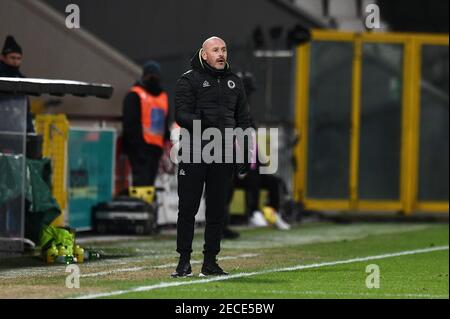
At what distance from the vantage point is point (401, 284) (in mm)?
13555

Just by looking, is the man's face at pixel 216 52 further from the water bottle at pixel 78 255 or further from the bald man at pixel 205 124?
the water bottle at pixel 78 255

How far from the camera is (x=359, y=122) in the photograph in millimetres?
27438

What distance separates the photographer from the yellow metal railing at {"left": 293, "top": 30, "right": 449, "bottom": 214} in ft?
89.2

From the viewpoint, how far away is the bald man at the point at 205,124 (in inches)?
539

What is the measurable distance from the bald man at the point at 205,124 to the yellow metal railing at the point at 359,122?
43.0 feet

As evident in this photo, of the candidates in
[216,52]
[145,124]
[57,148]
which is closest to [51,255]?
[216,52]

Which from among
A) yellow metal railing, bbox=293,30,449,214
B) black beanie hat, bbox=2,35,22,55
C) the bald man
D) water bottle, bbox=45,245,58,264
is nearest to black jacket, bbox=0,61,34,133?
black beanie hat, bbox=2,35,22,55

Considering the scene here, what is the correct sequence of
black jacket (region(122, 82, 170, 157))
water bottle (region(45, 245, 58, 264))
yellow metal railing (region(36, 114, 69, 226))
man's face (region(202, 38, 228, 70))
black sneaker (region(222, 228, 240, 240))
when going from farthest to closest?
black jacket (region(122, 82, 170, 157))
black sneaker (region(222, 228, 240, 240))
yellow metal railing (region(36, 114, 69, 226))
water bottle (region(45, 245, 58, 264))
man's face (region(202, 38, 228, 70))

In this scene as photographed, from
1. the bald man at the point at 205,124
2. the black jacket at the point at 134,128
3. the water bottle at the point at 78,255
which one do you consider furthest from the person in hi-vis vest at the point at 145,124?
the bald man at the point at 205,124

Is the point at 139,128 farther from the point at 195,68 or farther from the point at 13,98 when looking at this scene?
the point at 195,68

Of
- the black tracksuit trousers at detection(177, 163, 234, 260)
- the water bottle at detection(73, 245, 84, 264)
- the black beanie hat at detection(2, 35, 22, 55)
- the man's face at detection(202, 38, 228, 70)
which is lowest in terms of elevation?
the water bottle at detection(73, 245, 84, 264)

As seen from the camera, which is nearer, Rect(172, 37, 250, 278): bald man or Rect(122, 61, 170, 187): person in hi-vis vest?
Rect(172, 37, 250, 278): bald man

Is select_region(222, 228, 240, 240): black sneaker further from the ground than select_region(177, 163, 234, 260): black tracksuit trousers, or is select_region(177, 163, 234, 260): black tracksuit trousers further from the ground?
select_region(177, 163, 234, 260): black tracksuit trousers

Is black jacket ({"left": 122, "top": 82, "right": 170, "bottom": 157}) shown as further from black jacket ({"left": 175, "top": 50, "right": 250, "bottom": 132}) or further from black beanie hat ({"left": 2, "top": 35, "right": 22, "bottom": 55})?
black jacket ({"left": 175, "top": 50, "right": 250, "bottom": 132})
